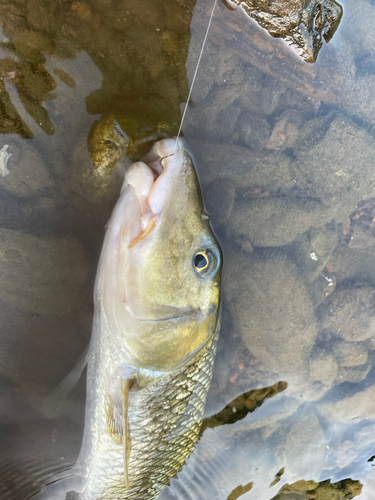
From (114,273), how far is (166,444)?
145cm

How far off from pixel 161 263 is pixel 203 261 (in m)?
0.28

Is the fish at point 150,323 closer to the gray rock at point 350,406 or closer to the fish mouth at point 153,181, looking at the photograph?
the fish mouth at point 153,181

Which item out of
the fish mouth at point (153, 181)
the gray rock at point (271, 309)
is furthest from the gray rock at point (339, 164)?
the fish mouth at point (153, 181)

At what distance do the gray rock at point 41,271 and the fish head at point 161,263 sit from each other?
0.47 meters

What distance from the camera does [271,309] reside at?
2934 millimetres

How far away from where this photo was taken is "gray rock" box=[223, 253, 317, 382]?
9.48ft

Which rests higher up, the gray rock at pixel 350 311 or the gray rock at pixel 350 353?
the gray rock at pixel 350 311

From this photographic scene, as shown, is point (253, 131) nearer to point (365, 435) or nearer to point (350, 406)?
point (350, 406)

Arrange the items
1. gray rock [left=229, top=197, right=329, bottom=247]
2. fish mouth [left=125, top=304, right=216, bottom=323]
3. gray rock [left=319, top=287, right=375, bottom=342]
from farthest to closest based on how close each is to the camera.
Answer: gray rock [left=319, top=287, right=375, bottom=342] → gray rock [left=229, top=197, right=329, bottom=247] → fish mouth [left=125, top=304, right=216, bottom=323]

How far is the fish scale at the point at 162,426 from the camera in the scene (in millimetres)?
2357

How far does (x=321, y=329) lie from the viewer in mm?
3086

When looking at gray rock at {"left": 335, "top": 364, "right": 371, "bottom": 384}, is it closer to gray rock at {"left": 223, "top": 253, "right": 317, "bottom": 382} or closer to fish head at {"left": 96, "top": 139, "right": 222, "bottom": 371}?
gray rock at {"left": 223, "top": 253, "right": 317, "bottom": 382}

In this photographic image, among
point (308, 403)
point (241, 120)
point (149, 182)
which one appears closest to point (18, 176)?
point (149, 182)

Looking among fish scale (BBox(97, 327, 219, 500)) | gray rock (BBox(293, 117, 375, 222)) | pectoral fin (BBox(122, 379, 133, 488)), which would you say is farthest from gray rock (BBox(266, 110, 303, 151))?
pectoral fin (BBox(122, 379, 133, 488))
